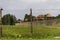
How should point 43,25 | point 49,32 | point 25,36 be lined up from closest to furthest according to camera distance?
point 25,36, point 49,32, point 43,25

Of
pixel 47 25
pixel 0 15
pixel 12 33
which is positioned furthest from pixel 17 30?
pixel 47 25

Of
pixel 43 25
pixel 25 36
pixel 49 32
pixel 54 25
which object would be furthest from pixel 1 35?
pixel 54 25

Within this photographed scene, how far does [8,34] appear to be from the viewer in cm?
1780

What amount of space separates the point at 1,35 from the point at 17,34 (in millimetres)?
1116

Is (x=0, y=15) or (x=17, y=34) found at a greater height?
(x=0, y=15)

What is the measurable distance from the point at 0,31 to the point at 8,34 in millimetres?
639

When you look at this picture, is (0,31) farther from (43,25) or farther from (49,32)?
(43,25)

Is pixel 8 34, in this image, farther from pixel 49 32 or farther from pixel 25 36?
pixel 49 32

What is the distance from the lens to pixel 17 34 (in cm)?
1777

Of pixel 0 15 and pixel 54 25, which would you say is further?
pixel 54 25

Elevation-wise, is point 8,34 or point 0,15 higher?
point 0,15

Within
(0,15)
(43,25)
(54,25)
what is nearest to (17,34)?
(0,15)

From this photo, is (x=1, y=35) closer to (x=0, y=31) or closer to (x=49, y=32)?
(x=0, y=31)

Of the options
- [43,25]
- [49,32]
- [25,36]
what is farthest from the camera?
[43,25]
